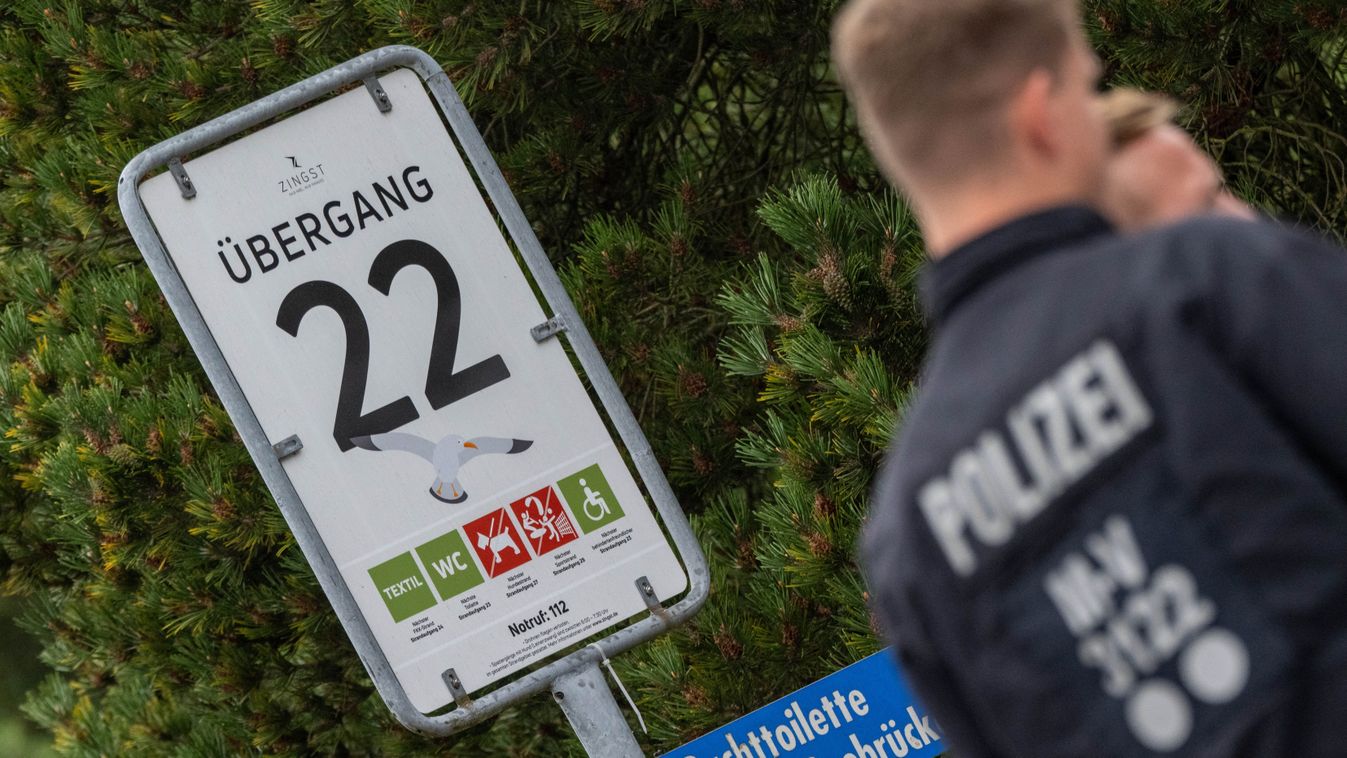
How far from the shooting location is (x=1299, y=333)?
106cm

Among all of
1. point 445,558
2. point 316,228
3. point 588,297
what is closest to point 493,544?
point 445,558

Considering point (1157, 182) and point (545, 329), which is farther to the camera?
point (545, 329)

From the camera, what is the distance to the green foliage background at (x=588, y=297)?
293 centimetres

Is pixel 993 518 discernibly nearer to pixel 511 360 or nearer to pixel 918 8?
pixel 918 8

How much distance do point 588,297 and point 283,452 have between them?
Result: 4.08 ft

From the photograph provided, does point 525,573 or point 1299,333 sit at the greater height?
point 1299,333

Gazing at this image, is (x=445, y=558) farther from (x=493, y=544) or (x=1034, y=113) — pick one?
(x=1034, y=113)

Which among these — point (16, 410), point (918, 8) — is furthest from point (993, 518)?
point (16, 410)

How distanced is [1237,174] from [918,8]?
255 cm

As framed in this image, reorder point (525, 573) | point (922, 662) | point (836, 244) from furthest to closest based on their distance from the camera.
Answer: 1. point (836, 244)
2. point (525, 573)
3. point (922, 662)

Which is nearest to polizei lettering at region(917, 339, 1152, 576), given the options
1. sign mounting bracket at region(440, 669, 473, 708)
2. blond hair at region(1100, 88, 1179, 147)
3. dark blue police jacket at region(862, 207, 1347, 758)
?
dark blue police jacket at region(862, 207, 1347, 758)

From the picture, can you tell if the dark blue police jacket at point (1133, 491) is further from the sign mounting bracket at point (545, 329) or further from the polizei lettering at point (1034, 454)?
the sign mounting bracket at point (545, 329)

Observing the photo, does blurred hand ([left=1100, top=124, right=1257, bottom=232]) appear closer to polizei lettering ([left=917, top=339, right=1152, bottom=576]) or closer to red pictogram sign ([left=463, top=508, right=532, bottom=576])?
polizei lettering ([left=917, top=339, right=1152, bottom=576])

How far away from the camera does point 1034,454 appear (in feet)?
3.85
